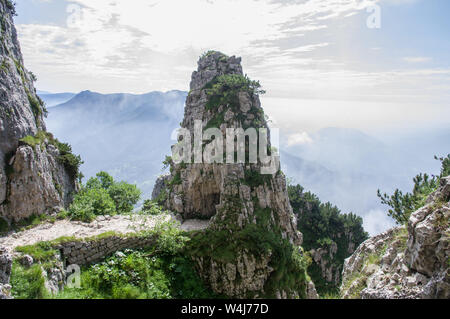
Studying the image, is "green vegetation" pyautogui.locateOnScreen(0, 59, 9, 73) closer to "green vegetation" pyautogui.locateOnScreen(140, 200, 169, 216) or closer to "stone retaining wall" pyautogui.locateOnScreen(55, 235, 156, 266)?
"stone retaining wall" pyautogui.locateOnScreen(55, 235, 156, 266)

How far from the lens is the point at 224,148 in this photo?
26.5 metres

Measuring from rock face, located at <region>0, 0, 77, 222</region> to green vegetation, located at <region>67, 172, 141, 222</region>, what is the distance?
1.85 metres

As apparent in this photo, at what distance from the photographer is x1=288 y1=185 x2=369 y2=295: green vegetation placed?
5244cm

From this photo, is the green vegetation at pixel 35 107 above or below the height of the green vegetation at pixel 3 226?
above

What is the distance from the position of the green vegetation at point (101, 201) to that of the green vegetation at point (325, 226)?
3697 cm

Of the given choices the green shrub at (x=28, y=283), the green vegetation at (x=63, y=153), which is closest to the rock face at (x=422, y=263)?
the green shrub at (x=28, y=283)

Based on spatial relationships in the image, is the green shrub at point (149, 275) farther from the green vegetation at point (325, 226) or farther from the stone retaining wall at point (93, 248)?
the green vegetation at point (325, 226)

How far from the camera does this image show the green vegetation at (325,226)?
5244 cm

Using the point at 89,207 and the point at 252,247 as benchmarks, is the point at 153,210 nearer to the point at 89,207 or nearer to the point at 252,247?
the point at 89,207
